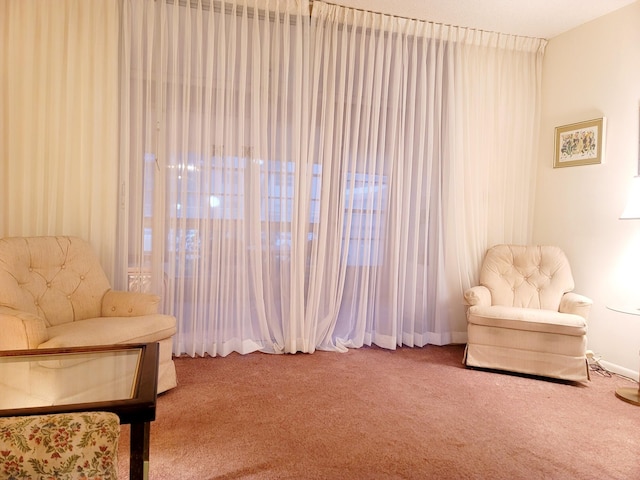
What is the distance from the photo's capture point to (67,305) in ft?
8.84

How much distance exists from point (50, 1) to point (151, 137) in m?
1.03

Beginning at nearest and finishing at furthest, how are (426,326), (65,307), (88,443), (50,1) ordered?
1. (88,443)
2. (65,307)
3. (50,1)
4. (426,326)

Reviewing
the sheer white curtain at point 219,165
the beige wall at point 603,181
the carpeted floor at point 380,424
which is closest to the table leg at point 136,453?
the carpeted floor at point 380,424

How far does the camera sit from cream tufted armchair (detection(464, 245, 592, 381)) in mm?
3066

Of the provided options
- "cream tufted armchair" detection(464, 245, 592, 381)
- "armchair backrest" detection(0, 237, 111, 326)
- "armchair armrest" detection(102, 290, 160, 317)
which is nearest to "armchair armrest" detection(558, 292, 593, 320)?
"cream tufted armchair" detection(464, 245, 592, 381)

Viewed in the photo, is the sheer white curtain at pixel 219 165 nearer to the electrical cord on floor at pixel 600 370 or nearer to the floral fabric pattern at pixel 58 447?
the electrical cord on floor at pixel 600 370

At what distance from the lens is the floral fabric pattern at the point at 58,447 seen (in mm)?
751

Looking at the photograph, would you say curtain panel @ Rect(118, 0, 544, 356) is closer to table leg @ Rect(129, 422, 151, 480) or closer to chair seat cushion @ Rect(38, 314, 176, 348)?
chair seat cushion @ Rect(38, 314, 176, 348)

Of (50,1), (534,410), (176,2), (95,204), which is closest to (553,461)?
(534,410)

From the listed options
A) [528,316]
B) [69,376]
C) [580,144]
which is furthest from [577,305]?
[69,376]

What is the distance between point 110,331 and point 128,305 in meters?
0.40

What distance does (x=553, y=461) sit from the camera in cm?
205

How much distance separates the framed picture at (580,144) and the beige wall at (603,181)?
0.17ft

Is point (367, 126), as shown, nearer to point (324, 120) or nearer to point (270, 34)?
point (324, 120)
